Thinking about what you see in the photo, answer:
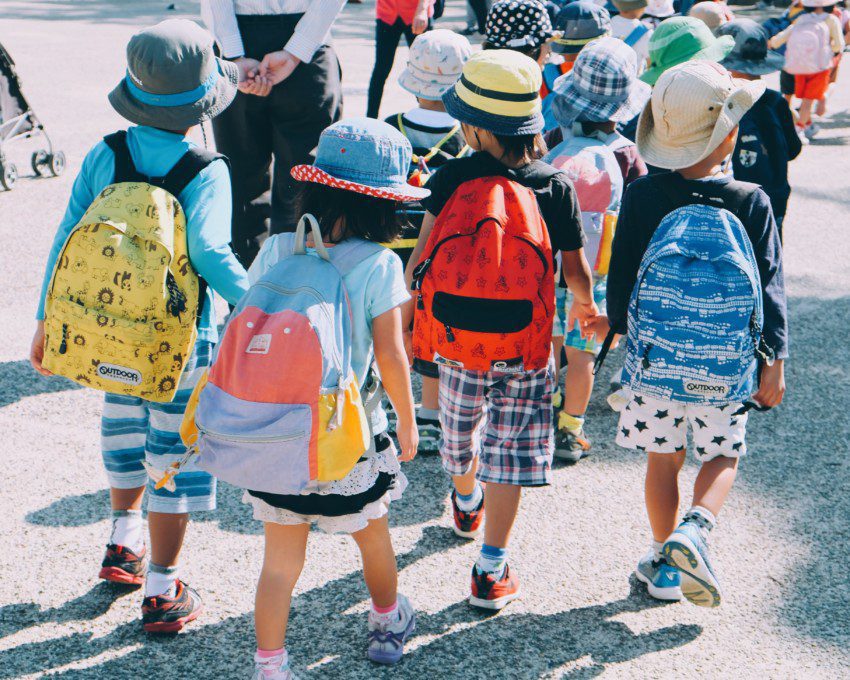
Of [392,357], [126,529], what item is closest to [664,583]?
[392,357]

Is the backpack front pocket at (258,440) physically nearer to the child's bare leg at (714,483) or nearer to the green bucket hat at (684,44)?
the child's bare leg at (714,483)

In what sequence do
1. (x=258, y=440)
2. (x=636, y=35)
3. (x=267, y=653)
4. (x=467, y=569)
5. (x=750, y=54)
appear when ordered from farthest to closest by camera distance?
1. (x=636, y=35)
2. (x=750, y=54)
3. (x=467, y=569)
4. (x=267, y=653)
5. (x=258, y=440)

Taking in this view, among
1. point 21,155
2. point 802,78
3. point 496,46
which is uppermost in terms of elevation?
point 496,46

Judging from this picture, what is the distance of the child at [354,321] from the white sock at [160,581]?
0.44 m

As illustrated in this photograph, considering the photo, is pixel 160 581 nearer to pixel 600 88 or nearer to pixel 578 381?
pixel 578 381

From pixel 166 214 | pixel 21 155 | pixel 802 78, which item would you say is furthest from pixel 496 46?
pixel 802 78

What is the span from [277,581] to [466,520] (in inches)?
40.2

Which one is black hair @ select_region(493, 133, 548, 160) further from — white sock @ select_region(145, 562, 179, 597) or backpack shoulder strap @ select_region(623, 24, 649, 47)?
backpack shoulder strap @ select_region(623, 24, 649, 47)

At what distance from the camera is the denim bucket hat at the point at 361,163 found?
2.52m

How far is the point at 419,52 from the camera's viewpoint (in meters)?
4.08

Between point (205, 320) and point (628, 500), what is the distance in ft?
5.92

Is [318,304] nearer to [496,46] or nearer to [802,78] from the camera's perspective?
[496,46]

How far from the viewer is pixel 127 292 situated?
264 cm

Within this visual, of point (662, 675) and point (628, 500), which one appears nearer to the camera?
point (662, 675)
